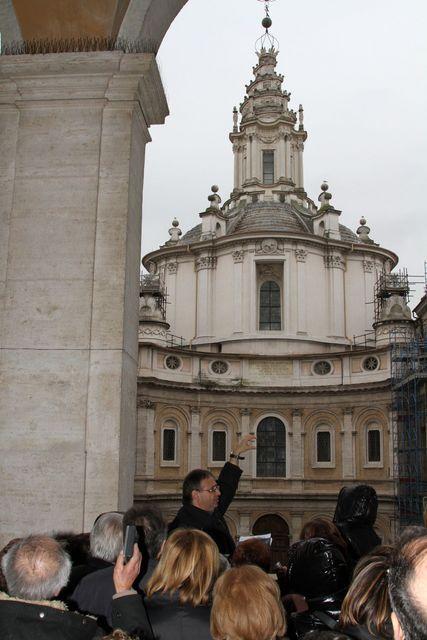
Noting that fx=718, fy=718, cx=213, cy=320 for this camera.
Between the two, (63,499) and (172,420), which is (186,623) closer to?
(63,499)

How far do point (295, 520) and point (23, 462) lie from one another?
30273 millimetres

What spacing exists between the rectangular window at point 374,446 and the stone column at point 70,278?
29216 millimetres

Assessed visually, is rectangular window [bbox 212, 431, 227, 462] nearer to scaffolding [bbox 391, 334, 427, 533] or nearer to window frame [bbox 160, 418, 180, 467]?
window frame [bbox 160, 418, 180, 467]

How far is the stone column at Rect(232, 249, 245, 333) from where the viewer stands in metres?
38.1

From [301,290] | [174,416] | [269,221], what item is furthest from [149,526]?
[269,221]

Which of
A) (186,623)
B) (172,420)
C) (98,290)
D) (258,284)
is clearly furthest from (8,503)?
(258,284)

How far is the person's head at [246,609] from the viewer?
9.50 ft

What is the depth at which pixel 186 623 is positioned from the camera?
3355 mm

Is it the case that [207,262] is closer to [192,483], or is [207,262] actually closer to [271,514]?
[271,514]

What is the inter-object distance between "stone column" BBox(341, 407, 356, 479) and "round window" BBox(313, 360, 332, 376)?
2127mm

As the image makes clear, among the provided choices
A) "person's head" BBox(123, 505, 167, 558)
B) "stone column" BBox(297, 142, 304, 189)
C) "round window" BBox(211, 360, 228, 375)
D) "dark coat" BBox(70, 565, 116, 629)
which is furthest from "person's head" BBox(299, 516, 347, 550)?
"stone column" BBox(297, 142, 304, 189)

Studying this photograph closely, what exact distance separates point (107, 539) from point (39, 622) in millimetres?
1280

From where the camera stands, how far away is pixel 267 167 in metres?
45.1

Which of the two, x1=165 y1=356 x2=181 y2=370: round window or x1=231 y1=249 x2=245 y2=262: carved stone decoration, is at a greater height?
x1=231 y1=249 x2=245 y2=262: carved stone decoration
